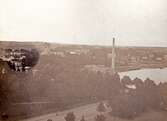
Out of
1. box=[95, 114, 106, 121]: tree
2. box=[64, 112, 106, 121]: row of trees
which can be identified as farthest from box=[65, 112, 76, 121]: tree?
box=[95, 114, 106, 121]: tree

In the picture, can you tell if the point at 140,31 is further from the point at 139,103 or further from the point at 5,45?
the point at 5,45

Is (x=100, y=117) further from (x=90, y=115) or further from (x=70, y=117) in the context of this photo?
(x=70, y=117)

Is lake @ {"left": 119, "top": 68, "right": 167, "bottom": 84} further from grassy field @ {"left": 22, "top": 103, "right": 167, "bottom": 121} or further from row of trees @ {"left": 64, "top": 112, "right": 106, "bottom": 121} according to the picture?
row of trees @ {"left": 64, "top": 112, "right": 106, "bottom": 121}

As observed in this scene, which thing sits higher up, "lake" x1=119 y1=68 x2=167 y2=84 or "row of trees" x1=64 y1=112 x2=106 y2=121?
"lake" x1=119 y1=68 x2=167 y2=84

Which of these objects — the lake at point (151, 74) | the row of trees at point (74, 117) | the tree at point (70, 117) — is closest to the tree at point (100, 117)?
the row of trees at point (74, 117)

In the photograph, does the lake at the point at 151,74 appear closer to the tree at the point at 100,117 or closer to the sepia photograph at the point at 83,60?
the sepia photograph at the point at 83,60

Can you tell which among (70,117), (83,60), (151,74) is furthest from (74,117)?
(151,74)

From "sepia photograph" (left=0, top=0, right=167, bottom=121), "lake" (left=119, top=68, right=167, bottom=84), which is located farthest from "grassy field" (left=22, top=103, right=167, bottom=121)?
"lake" (left=119, top=68, right=167, bottom=84)

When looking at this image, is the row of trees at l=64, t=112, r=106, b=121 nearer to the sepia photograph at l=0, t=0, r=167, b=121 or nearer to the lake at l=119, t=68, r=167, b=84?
the sepia photograph at l=0, t=0, r=167, b=121
